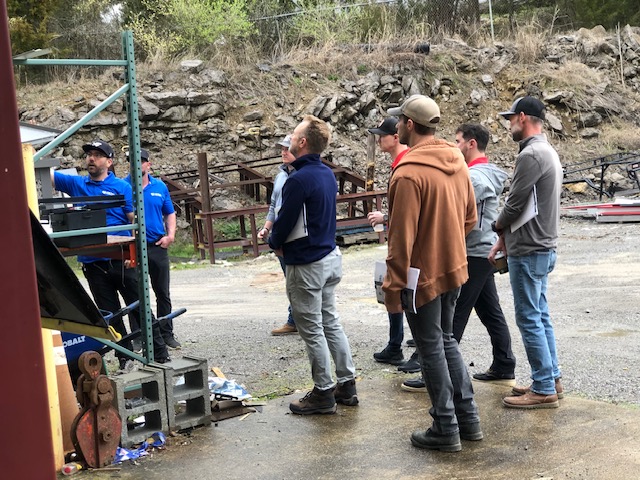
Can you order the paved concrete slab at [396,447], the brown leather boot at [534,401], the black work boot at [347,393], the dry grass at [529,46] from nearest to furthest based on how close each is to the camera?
the paved concrete slab at [396,447], the brown leather boot at [534,401], the black work boot at [347,393], the dry grass at [529,46]

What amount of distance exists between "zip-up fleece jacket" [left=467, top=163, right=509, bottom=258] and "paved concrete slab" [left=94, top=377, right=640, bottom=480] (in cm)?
107

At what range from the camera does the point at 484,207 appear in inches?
224

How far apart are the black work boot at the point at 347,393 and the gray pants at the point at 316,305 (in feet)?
0.50

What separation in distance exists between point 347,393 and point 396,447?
877 millimetres

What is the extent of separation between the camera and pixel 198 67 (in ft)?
77.6

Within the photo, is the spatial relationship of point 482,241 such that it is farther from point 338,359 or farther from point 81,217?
point 81,217

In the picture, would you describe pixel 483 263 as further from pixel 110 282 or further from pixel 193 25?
pixel 193 25

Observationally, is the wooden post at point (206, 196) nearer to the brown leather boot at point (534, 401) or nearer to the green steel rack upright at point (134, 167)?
the green steel rack upright at point (134, 167)

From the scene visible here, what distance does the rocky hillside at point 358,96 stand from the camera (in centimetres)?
2244

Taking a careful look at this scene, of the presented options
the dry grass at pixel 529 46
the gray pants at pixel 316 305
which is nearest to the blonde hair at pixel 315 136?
the gray pants at pixel 316 305

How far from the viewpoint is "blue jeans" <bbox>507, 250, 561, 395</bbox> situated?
5137mm

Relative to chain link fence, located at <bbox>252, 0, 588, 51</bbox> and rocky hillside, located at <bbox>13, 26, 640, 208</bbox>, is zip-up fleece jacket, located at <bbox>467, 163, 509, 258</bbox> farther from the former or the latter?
chain link fence, located at <bbox>252, 0, 588, 51</bbox>

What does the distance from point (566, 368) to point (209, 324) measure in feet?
13.9

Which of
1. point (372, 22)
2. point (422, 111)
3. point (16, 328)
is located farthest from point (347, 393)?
point (372, 22)
